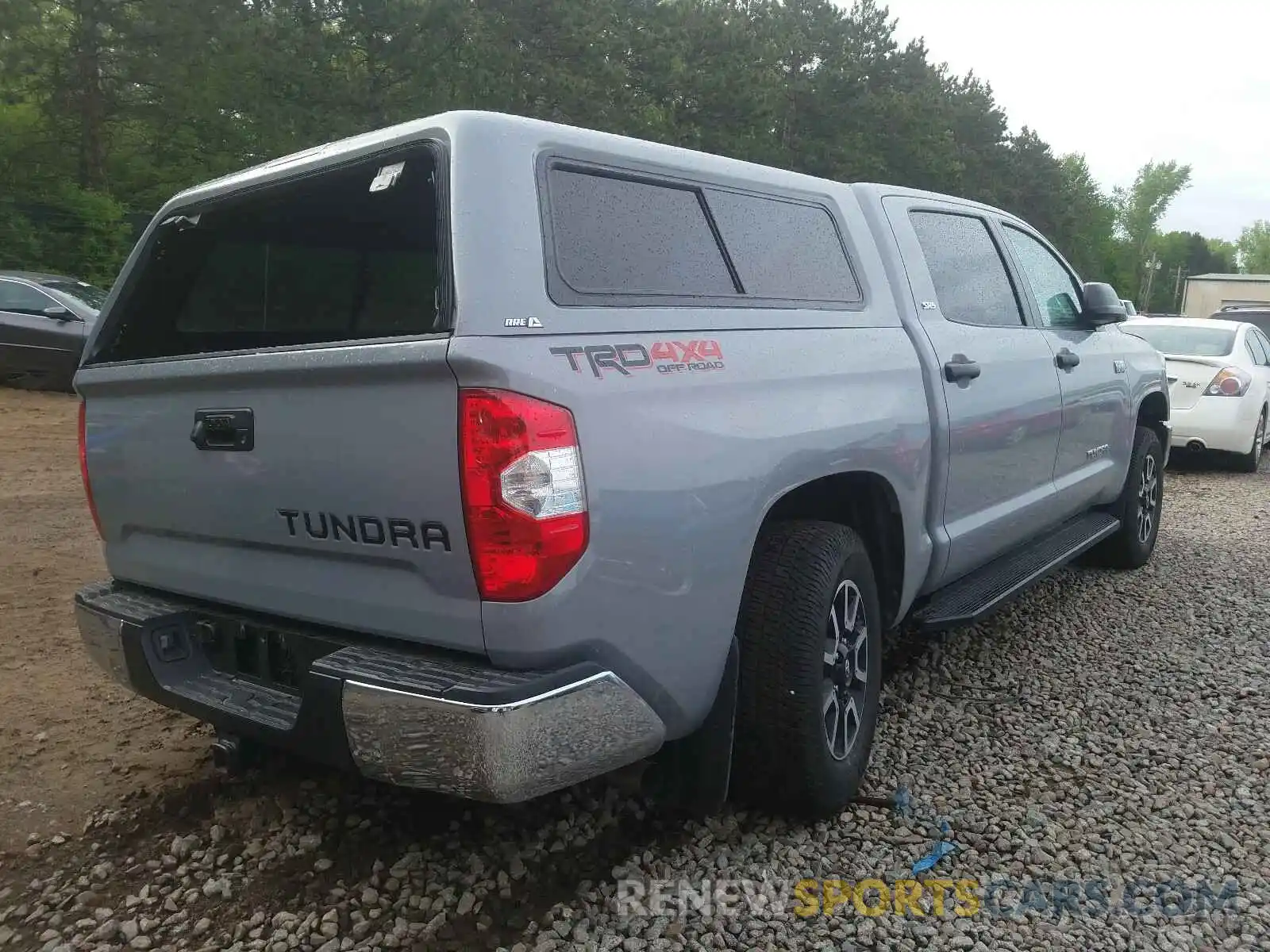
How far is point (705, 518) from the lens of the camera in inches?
95.7

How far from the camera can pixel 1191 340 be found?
9961 mm

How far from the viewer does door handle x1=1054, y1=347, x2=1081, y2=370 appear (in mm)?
4504

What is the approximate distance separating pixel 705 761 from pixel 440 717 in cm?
85

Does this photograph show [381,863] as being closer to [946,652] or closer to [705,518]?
[705,518]

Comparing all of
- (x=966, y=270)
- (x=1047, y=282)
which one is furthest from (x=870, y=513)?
(x=1047, y=282)

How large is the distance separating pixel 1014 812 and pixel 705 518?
147cm

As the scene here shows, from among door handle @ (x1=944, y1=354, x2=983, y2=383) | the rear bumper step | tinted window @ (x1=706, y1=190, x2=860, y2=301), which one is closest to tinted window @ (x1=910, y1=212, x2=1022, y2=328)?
door handle @ (x1=944, y1=354, x2=983, y2=383)

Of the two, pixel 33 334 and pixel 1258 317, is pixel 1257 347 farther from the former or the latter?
pixel 33 334

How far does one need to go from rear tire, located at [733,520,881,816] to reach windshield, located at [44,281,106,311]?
11.9 meters

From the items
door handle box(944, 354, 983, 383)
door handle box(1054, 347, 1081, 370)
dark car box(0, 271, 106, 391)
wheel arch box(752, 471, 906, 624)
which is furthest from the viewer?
dark car box(0, 271, 106, 391)

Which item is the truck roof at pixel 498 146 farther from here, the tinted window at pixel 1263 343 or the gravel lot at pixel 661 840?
the tinted window at pixel 1263 343

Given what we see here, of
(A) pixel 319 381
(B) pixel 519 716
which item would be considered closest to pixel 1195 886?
(B) pixel 519 716

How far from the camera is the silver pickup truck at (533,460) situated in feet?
7.11

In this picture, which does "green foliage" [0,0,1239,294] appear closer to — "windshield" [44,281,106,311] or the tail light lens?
"windshield" [44,281,106,311]
